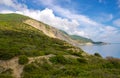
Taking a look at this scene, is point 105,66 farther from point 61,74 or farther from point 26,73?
point 26,73

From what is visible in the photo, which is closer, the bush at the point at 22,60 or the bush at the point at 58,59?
the bush at the point at 22,60

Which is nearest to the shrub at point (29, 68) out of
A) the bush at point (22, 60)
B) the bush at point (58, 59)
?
the bush at point (22, 60)

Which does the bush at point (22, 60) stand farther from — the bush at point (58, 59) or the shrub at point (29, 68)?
the bush at point (58, 59)

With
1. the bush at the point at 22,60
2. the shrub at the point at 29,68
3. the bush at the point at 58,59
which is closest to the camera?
the shrub at the point at 29,68

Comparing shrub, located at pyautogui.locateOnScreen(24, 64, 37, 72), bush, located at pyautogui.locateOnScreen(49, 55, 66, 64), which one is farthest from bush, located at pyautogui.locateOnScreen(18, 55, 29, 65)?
bush, located at pyautogui.locateOnScreen(49, 55, 66, 64)

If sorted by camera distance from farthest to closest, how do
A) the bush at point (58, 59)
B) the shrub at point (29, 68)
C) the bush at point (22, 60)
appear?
1. the bush at point (58, 59)
2. the bush at point (22, 60)
3. the shrub at point (29, 68)

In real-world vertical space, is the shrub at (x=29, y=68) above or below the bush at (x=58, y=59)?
below

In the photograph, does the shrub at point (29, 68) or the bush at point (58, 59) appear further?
the bush at point (58, 59)

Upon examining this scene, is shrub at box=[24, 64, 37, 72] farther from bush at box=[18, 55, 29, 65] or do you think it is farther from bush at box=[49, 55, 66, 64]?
bush at box=[49, 55, 66, 64]

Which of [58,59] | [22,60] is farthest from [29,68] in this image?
[58,59]

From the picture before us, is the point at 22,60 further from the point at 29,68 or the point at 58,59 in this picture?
the point at 58,59

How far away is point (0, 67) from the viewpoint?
28969 millimetres

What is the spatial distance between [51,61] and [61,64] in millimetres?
1462

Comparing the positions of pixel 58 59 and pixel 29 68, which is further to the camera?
pixel 58 59
